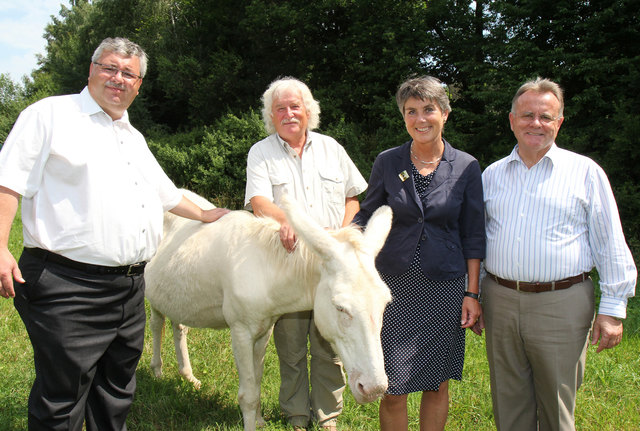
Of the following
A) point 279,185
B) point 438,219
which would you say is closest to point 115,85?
point 279,185

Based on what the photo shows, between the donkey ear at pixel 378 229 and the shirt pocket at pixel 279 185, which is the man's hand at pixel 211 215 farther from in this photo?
the donkey ear at pixel 378 229

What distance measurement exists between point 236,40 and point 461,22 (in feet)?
30.3

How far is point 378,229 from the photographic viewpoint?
8.82ft

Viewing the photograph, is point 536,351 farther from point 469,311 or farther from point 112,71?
point 112,71

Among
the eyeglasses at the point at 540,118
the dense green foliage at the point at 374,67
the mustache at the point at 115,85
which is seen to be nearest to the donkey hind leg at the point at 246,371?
the mustache at the point at 115,85

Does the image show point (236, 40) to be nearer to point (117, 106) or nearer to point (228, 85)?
point (228, 85)

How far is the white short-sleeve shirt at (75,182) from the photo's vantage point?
2287mm

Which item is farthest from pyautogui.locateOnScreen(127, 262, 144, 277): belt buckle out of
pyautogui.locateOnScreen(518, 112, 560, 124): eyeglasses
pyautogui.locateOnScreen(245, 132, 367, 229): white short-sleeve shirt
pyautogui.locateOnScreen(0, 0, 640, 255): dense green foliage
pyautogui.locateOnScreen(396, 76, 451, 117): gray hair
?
pyautogui.locateOnScreen(0, 0, 640, 255): dense green foliage

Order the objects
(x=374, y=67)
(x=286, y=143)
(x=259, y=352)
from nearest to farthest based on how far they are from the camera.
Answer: (x=286, y=143)
(x=259, y=352)
(x=374, y=67)

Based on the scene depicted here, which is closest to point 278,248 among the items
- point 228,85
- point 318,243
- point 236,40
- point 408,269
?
point 318,243

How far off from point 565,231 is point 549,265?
0.21 m

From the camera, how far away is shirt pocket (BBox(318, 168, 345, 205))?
340cm

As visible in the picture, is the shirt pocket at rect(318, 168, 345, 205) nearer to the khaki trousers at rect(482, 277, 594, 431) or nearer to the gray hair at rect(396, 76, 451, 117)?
the gray hair at rect(396, 76, 451, 117)

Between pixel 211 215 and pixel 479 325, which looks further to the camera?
pixel 211 215
